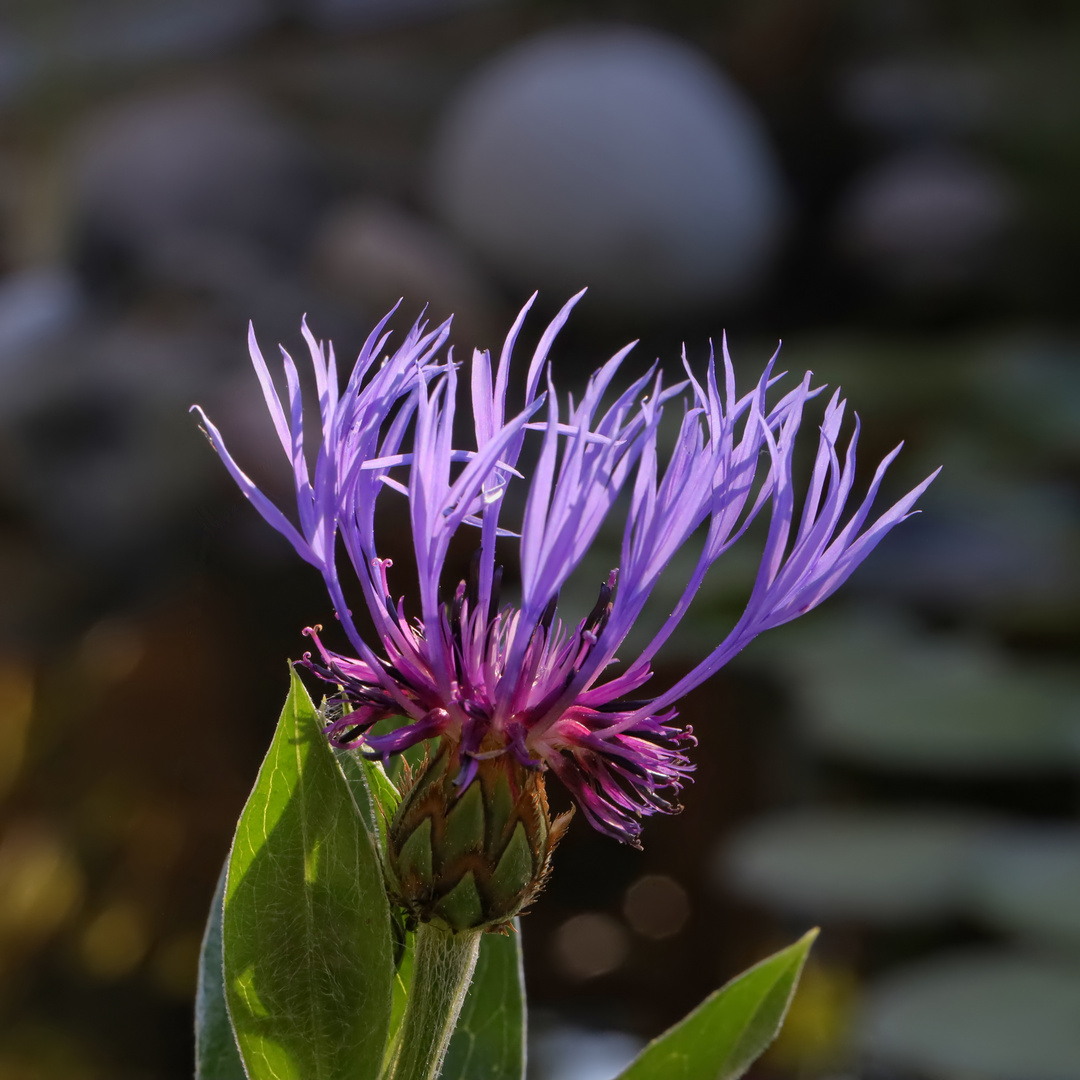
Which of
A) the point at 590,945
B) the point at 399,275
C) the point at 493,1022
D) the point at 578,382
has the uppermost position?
the point at 493,1022

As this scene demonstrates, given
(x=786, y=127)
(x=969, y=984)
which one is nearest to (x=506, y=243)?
(x=786, y=127)

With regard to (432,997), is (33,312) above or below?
below

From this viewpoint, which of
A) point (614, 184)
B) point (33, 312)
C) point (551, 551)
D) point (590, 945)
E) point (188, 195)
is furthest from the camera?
point (614, 184)

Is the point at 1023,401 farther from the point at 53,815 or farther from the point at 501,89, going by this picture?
the point at 53,815

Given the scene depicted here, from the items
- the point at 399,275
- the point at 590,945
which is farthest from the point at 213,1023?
the point at 399,275

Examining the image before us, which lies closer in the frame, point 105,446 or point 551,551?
point 551,551

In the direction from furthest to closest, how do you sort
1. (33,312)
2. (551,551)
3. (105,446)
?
(33,312) → (105,446) → (551,551)

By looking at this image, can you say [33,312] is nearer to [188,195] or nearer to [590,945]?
[188,195]
